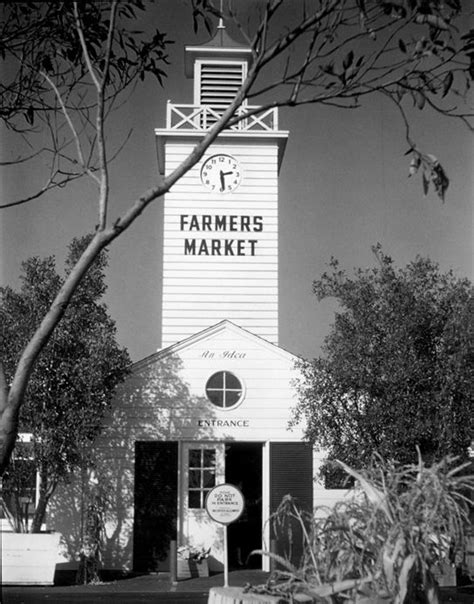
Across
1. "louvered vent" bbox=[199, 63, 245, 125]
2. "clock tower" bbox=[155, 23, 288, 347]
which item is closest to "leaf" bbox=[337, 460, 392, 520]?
"clock tower" bbox=[155, 23, 288, 347]

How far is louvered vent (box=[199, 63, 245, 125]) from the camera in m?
26.5

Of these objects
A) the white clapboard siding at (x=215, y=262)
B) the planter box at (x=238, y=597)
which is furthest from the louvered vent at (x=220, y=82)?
the planter box at (x=238, y=597)

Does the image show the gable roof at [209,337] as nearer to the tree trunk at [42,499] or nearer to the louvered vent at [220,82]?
the tree trunk at [42,499]

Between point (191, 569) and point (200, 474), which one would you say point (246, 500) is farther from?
point (191, 569)

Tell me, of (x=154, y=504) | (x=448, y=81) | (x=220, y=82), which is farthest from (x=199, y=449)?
(x=448, y=81)

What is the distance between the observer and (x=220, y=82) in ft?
87.4

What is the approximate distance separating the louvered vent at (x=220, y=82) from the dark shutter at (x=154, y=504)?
9.89 metres

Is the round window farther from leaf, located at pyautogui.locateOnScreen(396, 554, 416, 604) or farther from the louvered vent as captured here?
leaf, located at pyautogui.locateOnScreen(396, 554, 416, 604)

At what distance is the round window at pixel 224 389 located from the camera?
20.1m

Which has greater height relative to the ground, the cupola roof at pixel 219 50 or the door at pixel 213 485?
the cupola roof at pixel 219 50

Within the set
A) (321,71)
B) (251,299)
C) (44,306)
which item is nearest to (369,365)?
(44,306)

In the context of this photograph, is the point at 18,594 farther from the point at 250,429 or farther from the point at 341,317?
the point at 341,317

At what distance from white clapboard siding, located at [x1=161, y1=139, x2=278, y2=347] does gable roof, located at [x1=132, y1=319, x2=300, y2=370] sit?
169 inches

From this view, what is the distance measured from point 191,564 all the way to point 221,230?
8873 millimetres
